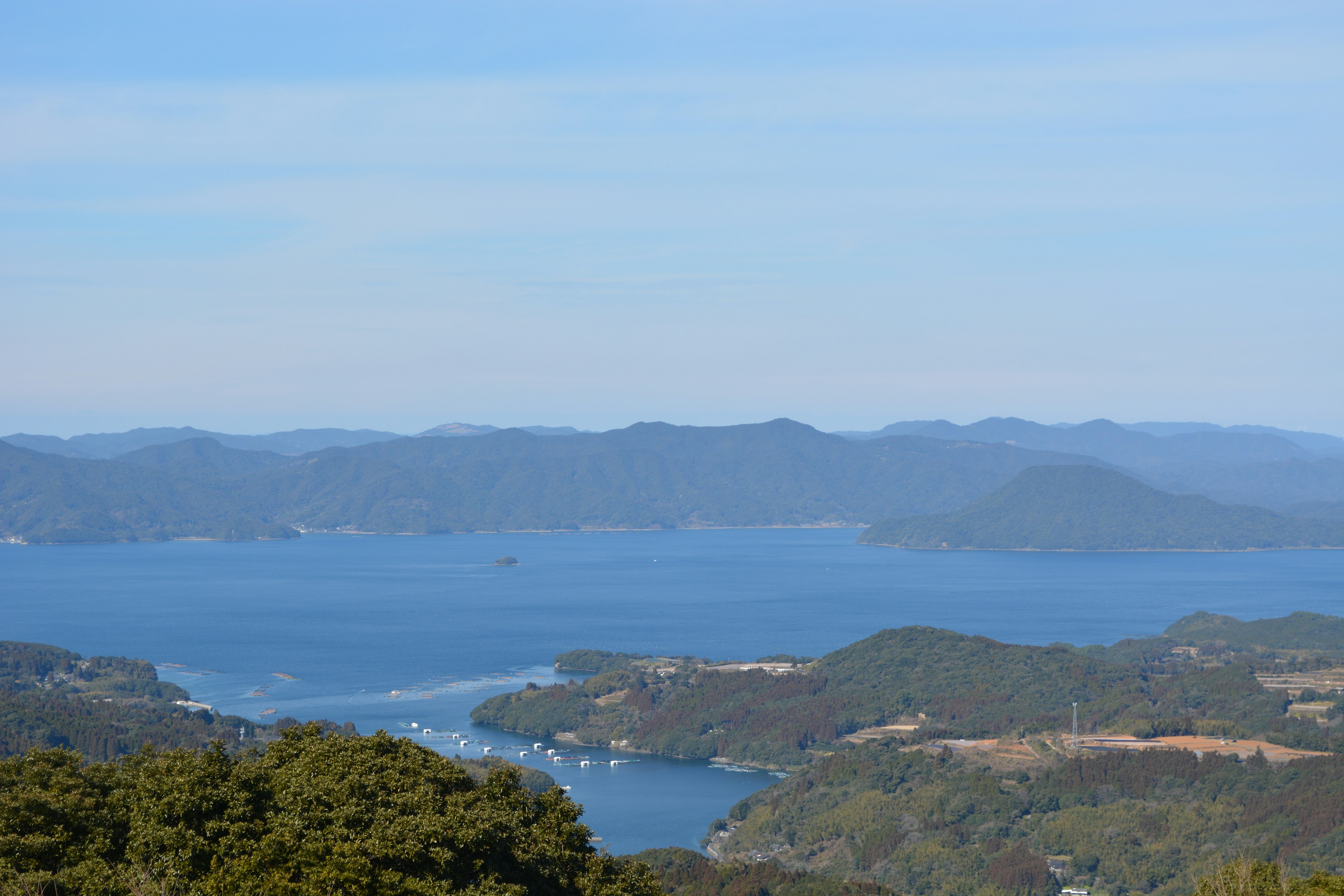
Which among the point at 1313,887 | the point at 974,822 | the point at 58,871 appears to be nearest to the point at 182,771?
the point at 58,871

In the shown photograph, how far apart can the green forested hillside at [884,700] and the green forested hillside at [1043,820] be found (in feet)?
60.2

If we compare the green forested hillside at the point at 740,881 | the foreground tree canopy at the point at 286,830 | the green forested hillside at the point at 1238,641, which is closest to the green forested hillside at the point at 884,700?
the green forested hillside at the point at 1238,641

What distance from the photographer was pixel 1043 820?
3452 inches

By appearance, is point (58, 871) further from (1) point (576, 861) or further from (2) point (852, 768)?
(2) point (852, 768)

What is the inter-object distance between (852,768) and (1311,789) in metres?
32.7

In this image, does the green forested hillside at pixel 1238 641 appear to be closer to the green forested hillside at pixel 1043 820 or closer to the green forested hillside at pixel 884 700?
the green forested hillside at pixel 884 700

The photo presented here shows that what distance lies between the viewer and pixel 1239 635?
176625 mm

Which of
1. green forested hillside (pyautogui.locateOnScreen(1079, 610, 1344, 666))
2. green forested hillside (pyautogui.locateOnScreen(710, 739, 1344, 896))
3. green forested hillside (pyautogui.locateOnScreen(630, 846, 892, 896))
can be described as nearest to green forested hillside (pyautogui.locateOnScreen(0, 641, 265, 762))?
green forested hillside (pyautogui.locateOnScreen(630, 846, 892, 896))

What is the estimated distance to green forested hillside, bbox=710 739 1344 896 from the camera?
78000 millimetres

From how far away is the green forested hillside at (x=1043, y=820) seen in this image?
3071 inches

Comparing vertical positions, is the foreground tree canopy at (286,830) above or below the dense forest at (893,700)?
above

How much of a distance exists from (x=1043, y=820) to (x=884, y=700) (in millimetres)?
48289

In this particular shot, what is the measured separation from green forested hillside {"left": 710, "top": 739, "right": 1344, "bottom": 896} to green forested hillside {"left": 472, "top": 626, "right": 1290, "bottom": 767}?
18.4 metres

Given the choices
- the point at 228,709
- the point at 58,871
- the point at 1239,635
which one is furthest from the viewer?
the point at 1239,635
